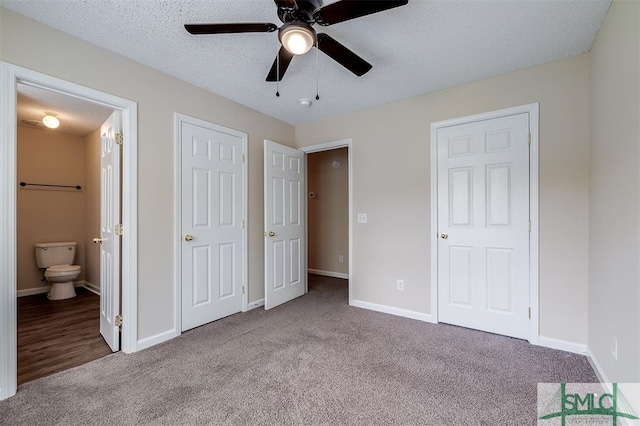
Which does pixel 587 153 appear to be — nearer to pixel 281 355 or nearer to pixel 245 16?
pixel 245 16

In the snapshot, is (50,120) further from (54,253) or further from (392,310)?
(392,310)

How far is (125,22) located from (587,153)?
3559 mm

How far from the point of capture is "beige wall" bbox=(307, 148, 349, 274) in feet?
16.6

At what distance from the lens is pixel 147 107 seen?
7.85ft

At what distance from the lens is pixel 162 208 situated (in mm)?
2484

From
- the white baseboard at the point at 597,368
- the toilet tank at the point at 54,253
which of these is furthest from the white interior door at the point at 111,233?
the white baseboard at the point at 597,368

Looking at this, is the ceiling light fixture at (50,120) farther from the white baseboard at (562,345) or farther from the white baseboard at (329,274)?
the white baseboard at (562,345)

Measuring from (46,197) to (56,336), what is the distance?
252cm

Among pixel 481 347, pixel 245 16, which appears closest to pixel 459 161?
pixel 481 347

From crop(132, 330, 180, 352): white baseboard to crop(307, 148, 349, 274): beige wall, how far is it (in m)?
3.08

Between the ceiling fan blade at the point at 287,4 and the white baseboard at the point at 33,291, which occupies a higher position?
the ceiling fan blade at the point at 287,4

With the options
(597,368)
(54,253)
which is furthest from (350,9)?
(54,253)

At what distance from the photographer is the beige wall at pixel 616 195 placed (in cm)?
138

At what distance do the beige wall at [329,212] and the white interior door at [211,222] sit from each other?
7.53ft
